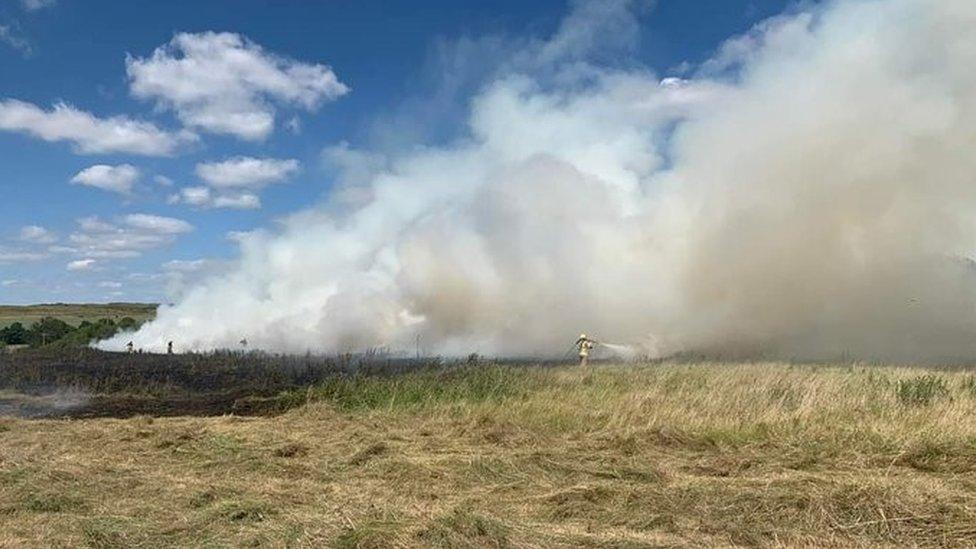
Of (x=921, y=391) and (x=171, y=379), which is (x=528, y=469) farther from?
(x=171, y=379)

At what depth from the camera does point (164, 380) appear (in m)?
23.6

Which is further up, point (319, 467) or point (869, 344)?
point (869, 344)

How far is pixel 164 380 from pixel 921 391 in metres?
19.6

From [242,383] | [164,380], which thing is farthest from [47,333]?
[242,383]

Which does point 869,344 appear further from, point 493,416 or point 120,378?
point 120,378

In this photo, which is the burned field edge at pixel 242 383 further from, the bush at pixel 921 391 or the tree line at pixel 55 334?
the tree line at pixel 55 334

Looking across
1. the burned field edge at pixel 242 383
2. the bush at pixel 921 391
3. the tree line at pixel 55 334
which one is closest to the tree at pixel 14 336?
the tree line at pixel 55 334

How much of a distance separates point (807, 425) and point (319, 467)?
7111mm

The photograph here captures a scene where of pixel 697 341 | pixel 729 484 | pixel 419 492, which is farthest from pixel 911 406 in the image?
pixel 697 341

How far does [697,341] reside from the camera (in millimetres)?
32375

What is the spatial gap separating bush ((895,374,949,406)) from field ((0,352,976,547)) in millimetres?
71

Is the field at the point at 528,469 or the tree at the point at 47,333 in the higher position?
the tree at the point at 47,333

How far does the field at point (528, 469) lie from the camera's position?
22.6ft

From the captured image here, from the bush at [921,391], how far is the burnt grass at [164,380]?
1204 centimetres
